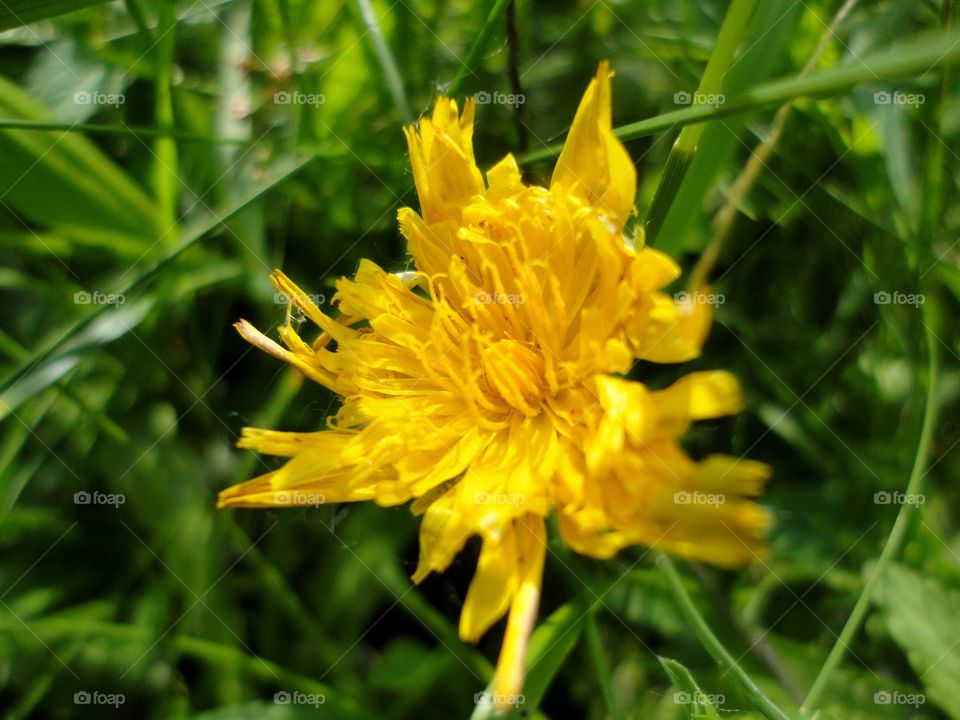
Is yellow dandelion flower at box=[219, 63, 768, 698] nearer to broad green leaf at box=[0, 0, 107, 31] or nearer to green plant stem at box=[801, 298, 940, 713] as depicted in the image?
green plant stem at box=[801, 298, 940, 713]

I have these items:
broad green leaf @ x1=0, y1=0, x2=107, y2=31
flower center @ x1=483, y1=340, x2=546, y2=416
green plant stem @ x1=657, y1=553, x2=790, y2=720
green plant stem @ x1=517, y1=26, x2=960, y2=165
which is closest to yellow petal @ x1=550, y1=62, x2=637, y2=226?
green plant stem @ x1=517, y1=26, x2=960, y2=165

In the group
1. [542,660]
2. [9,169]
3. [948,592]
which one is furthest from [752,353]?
[9,169]

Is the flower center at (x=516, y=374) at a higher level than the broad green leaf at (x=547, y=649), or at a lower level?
higher

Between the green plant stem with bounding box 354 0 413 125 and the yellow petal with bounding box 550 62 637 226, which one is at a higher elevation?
the green plant stem with bounding box 354 0 413 125

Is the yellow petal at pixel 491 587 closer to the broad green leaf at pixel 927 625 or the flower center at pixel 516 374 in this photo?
the flower center at pixel 516 374

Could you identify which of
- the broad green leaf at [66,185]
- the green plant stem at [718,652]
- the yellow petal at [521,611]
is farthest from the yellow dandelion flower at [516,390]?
the broad green leaf at [66,185]

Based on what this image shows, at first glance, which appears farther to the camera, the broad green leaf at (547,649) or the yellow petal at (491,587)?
the broad green leaf at (547,649)
